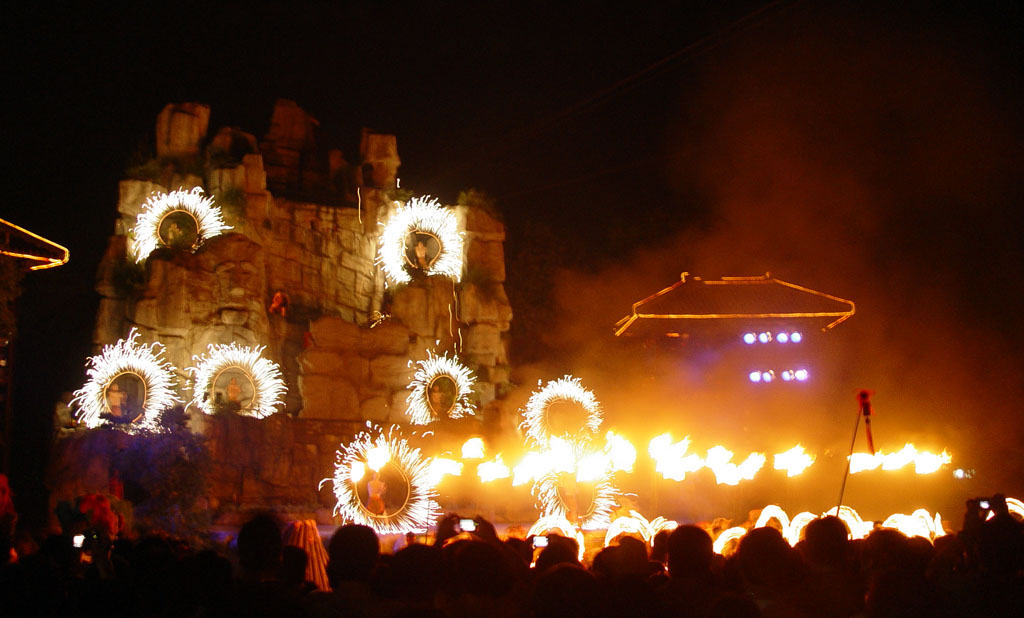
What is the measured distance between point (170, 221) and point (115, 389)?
Result: 4.17 m

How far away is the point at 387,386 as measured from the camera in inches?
810

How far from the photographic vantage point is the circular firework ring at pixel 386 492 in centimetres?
1645

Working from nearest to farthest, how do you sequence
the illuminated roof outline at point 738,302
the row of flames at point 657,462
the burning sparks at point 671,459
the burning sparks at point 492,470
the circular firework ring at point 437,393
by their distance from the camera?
the row of flames at point 657,462
the burning sparks at point 492,470
the burning sparks at point 671,459
the circular firework ring at point 437,393
the illuminated roof outline at point 738,302

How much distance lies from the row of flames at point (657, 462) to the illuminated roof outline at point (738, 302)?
3.25 m

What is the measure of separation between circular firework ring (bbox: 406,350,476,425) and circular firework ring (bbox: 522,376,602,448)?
1.69 metres

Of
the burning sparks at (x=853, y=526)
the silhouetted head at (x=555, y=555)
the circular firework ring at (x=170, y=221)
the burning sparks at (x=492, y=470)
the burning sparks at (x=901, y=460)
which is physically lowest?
the silhouetted head at (x=555, y=555)

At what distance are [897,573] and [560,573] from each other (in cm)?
176

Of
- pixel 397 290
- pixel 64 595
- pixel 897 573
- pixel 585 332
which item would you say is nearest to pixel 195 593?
pixel 64 595

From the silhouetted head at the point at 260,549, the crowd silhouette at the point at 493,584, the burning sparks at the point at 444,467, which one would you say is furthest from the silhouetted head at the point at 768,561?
the burning sparks at the point at 444,467

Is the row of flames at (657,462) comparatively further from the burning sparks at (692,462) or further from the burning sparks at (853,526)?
the burning sparks at (853,526)

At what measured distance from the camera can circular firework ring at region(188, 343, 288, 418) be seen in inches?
727

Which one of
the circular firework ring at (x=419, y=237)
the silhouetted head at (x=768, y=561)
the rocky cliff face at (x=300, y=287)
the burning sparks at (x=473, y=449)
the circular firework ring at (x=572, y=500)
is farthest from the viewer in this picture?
the circular firework ring at (x=419, y=237)

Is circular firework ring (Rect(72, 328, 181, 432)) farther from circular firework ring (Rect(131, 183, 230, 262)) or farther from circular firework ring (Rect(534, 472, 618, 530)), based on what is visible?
circular firework ring (Rect(534, 472, 618, 530))

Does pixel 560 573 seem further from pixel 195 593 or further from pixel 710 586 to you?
pixel 195 593
